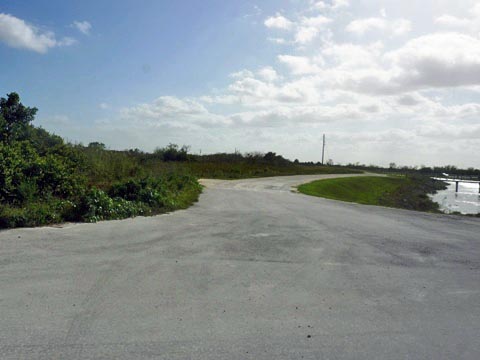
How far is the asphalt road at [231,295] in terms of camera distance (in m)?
3.92

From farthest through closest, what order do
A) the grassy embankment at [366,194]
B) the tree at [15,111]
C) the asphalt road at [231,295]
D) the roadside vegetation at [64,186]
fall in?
the grassy embankment at [366,194] → the tree at [15,111] → the roadside vegetation at [64,186] → the asphalt road at [231,295]

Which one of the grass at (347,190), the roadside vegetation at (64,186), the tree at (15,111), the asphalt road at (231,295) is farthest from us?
the grass at (347,190)

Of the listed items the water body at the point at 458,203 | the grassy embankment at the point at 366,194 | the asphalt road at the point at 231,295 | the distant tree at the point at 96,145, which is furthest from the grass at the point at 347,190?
the asphalt road at the point at 231,295

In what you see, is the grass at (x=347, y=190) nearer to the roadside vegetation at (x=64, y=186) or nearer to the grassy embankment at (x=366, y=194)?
→ the grassy embankment at (x=366, y=194)

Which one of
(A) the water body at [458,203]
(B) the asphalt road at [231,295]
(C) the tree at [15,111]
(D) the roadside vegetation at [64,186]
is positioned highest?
(C) the tree at [15,111]

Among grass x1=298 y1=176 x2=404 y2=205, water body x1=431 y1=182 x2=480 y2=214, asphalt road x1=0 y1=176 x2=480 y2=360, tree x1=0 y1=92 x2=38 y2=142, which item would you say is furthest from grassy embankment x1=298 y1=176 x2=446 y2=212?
tree x1=0 y1=92 x2=38 y2=142

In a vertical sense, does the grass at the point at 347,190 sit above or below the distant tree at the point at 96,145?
below

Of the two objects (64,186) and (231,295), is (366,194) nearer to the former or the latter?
(64,186)

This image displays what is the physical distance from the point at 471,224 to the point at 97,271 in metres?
13.4

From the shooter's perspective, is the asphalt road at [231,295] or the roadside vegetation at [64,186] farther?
the roadside vegetation at [64,186]

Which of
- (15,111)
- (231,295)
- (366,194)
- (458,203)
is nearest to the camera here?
(231,295)

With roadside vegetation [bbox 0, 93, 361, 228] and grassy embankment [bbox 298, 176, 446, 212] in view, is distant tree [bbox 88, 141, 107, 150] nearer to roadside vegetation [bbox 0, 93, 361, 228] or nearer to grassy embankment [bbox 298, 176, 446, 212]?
roadside vegetation [bbox 0, 93, 361, 228]

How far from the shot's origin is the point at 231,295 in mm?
5359

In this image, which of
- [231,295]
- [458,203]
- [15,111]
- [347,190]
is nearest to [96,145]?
[15,111]
